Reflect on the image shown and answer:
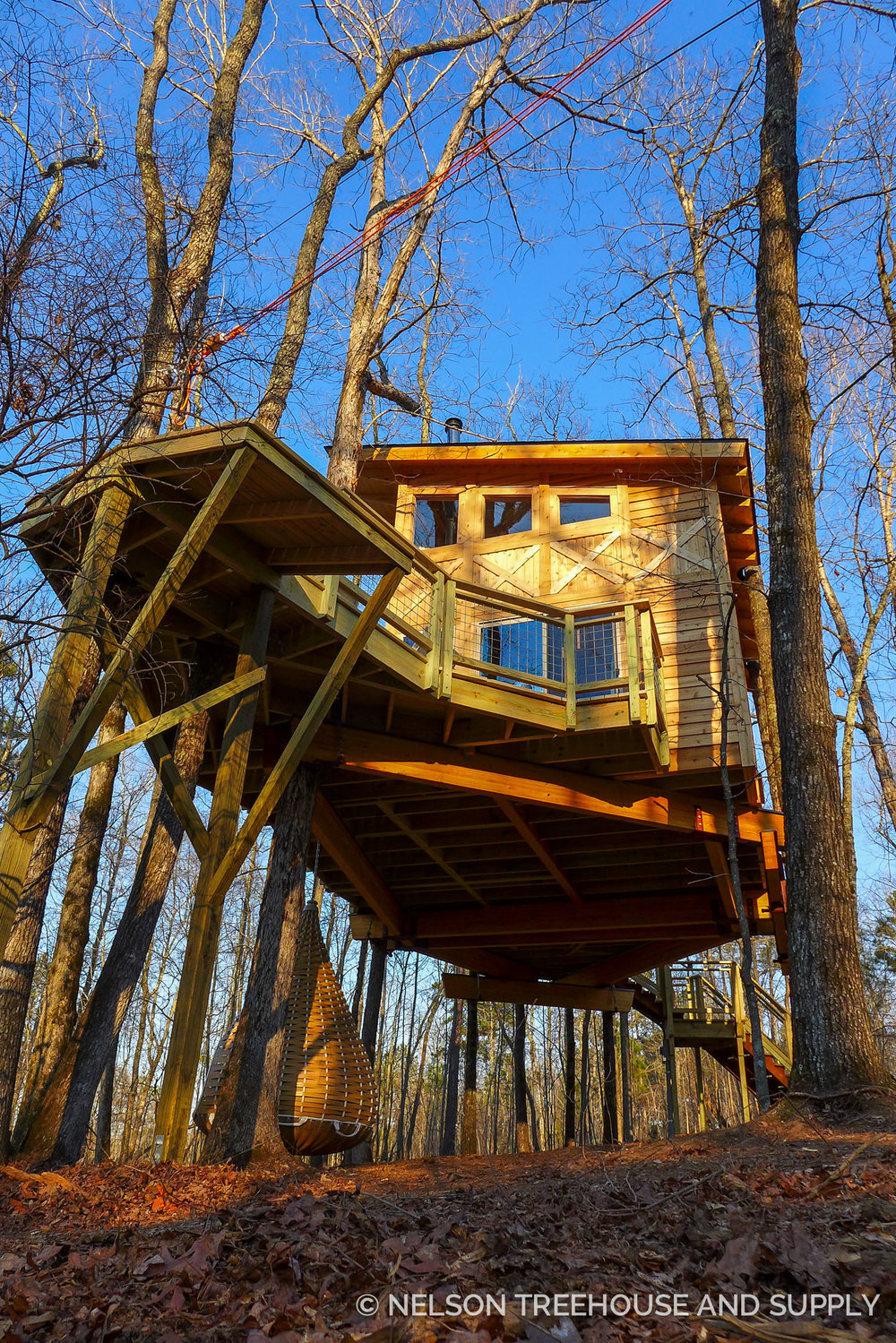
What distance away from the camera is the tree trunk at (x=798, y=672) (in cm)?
687

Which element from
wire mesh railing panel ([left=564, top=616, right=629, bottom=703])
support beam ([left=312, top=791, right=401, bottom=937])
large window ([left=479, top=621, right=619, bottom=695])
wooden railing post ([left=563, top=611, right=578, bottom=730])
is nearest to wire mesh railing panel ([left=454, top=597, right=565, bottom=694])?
large window ([left=479, top=621, right=619, bottom=695])

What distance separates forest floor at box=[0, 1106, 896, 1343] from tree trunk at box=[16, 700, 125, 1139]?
3093 mm

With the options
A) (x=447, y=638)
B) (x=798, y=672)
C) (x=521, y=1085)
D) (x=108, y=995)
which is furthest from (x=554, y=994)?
(x=108, y=995)

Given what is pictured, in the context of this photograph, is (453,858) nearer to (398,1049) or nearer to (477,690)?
(477,690)

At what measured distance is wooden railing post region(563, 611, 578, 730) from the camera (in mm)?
9344

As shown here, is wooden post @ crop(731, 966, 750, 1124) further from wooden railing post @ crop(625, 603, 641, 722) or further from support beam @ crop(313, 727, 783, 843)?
wooden railing post @ crop(625, 603, 641, 722)

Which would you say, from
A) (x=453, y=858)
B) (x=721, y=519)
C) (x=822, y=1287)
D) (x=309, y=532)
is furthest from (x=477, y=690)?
(x=822, y=1287)

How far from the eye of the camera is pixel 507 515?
46.9ft

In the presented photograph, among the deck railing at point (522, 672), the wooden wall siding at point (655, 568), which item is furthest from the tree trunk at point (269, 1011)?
the wooden wall siding at point (655, 568)

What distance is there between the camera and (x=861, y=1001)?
275 inches

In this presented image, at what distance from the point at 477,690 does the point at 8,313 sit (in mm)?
6221

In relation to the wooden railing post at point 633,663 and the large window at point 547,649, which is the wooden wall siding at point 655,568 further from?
the wooden railing post at point 633,663

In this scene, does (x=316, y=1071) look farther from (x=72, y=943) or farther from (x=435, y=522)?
(x=435, y=522)

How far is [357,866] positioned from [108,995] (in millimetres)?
5423
